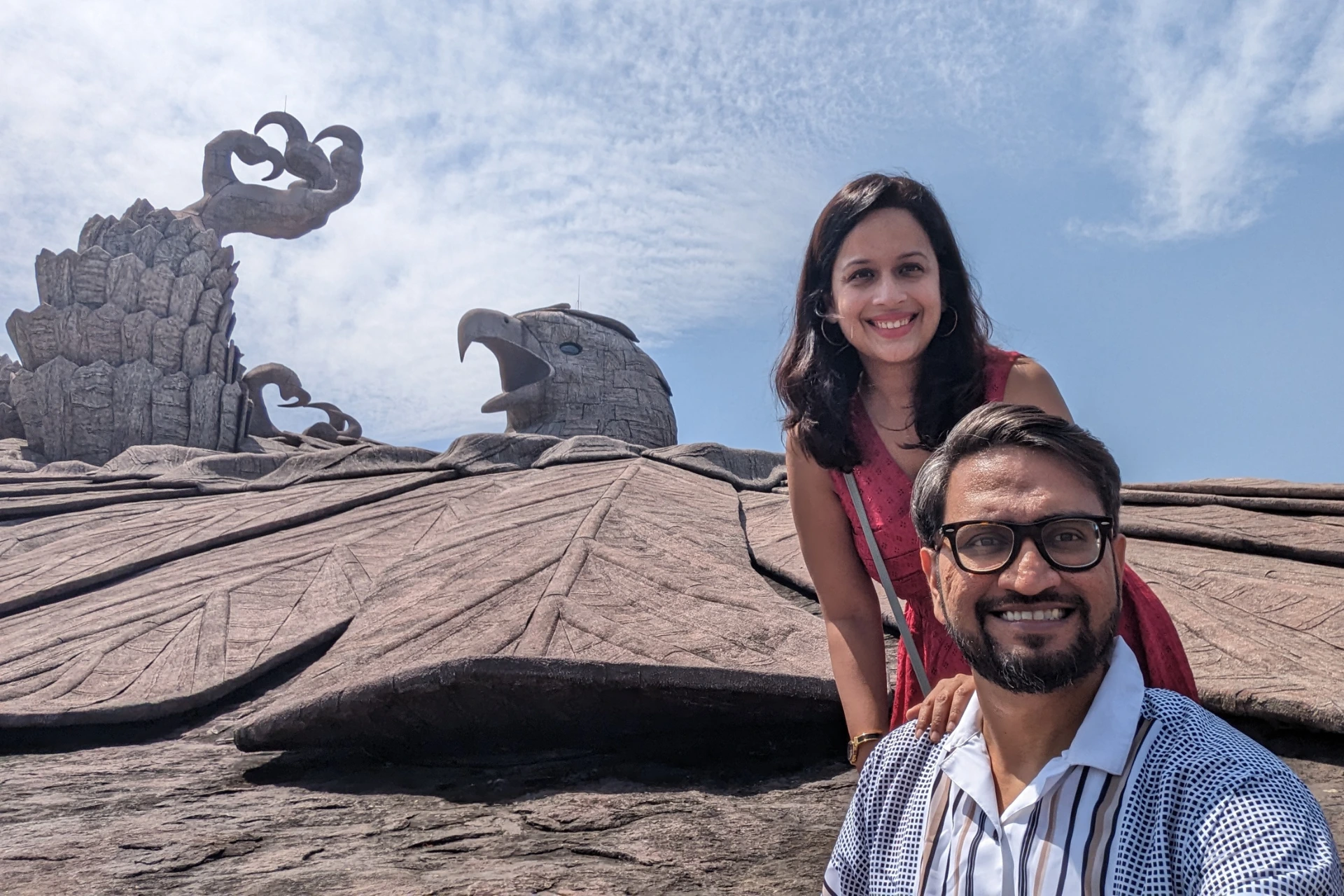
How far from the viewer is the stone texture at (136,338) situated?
9.48 metres

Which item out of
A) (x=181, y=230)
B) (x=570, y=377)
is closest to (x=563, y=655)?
(x=570, y=377)

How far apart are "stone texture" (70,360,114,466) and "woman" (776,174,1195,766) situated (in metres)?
9.29

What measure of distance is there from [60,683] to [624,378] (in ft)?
20.0

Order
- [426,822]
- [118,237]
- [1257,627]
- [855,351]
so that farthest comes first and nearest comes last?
[118,237] < [1257,627] < [426,822] < [855,351]

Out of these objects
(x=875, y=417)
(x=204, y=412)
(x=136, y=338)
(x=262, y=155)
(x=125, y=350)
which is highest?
(x=262, y=155)

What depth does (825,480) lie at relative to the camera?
174 centimetres

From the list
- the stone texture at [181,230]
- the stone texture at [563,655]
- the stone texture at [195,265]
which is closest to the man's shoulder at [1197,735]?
the stone texture at [563,655]

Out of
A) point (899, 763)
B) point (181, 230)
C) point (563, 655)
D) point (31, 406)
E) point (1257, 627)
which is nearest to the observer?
point (899, 763)

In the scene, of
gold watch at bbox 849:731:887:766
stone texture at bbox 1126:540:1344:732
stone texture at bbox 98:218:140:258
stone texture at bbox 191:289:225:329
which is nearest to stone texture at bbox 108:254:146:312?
stone texture at bbox 98:218:140:258

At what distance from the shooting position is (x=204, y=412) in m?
9.54

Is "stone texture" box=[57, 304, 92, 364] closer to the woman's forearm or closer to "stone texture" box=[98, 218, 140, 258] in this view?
"stone texture" box=[98, 218, 140, 258]

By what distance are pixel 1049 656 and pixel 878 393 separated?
76 centimetres

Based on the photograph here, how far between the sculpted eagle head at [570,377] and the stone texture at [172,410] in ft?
10.6

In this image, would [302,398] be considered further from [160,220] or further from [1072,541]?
[1072,541]
